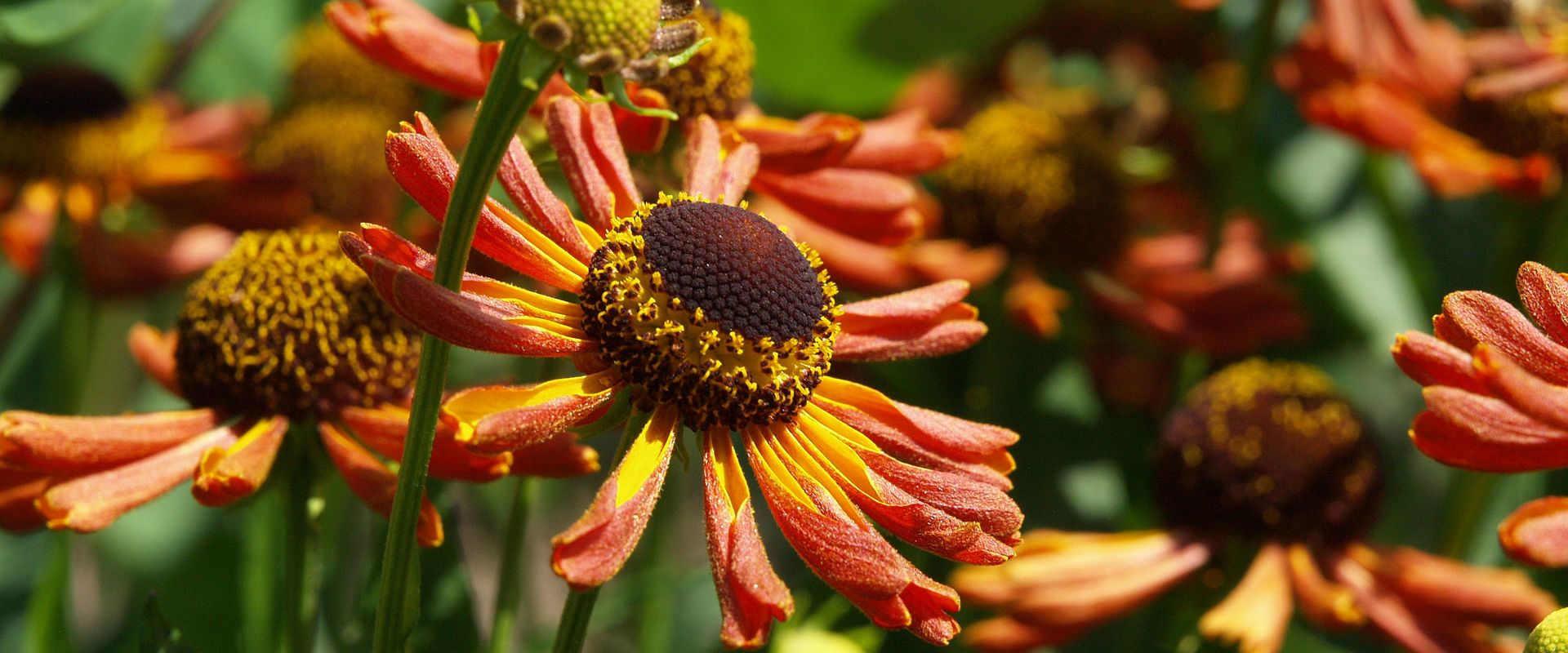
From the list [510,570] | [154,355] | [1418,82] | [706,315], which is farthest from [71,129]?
[1418,82]

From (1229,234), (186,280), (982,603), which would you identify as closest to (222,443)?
(982,603)

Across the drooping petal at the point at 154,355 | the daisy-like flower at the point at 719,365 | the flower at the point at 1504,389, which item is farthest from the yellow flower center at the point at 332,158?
the flower at the point at 1504,389

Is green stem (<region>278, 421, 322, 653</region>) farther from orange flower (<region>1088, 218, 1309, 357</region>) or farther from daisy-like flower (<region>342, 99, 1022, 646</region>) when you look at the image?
orange flower (<region>1088, 218, 1309, 357</region>)

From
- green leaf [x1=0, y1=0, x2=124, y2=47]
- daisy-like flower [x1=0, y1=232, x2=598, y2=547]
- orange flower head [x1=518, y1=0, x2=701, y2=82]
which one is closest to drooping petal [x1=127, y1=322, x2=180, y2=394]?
daisy-like flower [x1=0, y1=232, x2=598, y2=547]

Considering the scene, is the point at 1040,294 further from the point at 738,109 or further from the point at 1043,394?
the point at 738,109

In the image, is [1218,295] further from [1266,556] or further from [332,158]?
[332,158]
